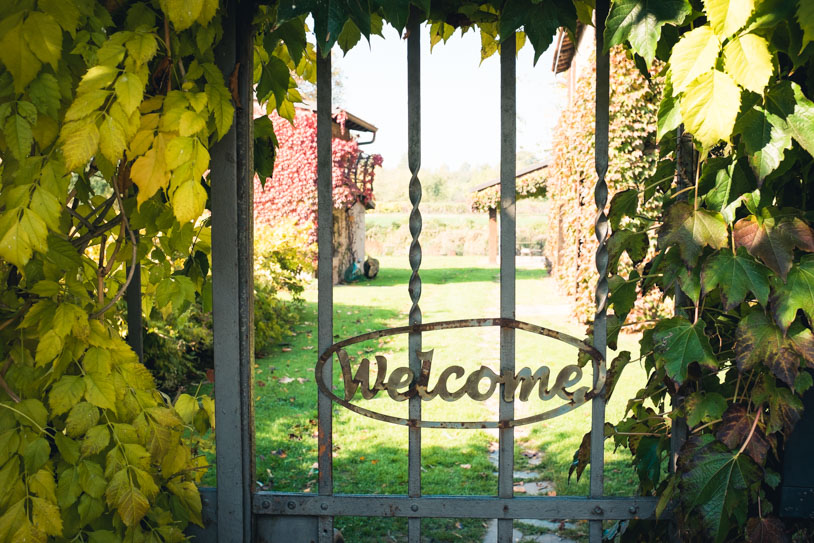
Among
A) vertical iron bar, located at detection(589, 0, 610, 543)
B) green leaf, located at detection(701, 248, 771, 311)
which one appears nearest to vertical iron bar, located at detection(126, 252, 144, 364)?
vertical iron bar, located at detection(589, 0, 610, 543)

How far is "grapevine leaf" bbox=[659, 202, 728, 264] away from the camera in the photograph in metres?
1.53

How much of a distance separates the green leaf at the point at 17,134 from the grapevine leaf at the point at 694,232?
1.46 meters

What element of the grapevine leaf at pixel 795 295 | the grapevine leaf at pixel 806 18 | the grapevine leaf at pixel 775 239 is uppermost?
the grapevine leaf at pixel 806 18

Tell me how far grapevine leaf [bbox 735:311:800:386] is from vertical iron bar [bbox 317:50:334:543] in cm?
106

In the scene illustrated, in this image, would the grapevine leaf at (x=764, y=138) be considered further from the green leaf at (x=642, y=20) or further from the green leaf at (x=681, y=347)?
the green leaf at (x=681, y=347)

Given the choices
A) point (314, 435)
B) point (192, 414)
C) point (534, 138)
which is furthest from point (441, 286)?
point (534, 138)

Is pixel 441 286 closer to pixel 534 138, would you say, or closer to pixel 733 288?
pixel 733 288

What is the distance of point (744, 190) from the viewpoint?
5.10 feet

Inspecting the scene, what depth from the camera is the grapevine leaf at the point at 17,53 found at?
1333 mm

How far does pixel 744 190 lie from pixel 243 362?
1.44m

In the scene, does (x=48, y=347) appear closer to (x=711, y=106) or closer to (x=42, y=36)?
(x=42, y=36)

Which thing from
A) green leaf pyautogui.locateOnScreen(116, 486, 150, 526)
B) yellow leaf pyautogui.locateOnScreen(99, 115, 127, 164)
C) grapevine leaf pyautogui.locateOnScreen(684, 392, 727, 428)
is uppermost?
yellow leaf pyautogui.locateOnScreen(99, 115, 127, 164)

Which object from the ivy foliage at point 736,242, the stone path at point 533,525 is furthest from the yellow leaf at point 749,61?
the stone path at point 533,525

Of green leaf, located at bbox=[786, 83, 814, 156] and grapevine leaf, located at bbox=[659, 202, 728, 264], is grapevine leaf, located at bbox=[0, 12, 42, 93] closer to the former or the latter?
grapevine leaf, located at bbox=[659, 202, 728, 264]
